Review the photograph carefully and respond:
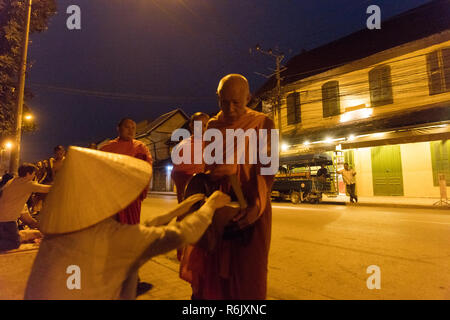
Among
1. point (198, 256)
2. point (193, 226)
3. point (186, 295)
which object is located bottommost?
point (186, 295)

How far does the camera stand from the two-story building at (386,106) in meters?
13.6

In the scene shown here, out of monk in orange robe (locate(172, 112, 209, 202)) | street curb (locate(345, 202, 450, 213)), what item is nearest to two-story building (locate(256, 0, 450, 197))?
street curb (locate(345, 202, 450, 213))

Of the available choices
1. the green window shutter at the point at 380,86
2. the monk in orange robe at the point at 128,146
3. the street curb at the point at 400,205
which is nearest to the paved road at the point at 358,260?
the monk in orange robe at the point at 128,146

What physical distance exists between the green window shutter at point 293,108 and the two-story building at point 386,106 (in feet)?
0.24

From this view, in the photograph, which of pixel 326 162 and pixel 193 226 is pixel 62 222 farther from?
pixel 326 162

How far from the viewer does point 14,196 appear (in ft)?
15.6

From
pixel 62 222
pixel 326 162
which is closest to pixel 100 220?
pixel 62 222

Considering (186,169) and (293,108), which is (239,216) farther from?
(293,108)

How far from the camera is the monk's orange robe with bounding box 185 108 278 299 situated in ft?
5.90

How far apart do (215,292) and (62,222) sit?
109 centimetres

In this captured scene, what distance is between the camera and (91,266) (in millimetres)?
1342

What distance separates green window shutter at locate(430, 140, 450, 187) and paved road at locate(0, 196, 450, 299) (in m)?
7.80
